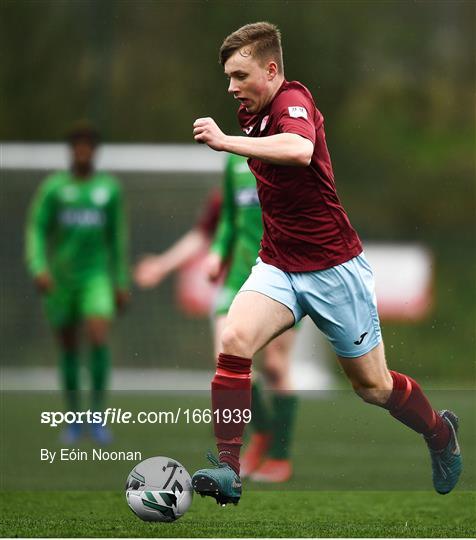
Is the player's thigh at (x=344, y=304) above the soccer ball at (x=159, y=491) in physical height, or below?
above

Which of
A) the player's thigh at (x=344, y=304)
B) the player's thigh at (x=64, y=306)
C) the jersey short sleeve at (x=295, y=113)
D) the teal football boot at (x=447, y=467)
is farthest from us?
the player's thigh at (x=64, y=306)

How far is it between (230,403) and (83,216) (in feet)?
14.8

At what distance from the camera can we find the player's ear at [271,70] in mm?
5305

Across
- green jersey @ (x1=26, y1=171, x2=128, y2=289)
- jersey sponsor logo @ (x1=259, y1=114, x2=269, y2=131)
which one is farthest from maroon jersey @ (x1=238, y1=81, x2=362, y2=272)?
green jersey @ (x1=26, y1=171, x2=128, y2=289)

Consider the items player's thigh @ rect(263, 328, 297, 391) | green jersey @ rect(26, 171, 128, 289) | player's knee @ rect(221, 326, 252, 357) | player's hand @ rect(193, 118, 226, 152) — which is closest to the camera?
player's hand @ rect(193, 118, 226, 152)

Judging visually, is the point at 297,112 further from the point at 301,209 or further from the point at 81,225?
the point at 81,225

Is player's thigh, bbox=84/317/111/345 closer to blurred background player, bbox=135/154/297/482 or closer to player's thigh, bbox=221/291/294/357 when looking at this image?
Answer: blurred background player, bbox=135/154/297/482

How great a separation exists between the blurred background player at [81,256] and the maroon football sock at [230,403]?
12.8 feet

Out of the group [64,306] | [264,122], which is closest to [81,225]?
[64,306]

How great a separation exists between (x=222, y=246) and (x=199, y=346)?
16.1ft

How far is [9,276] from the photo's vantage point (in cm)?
1175

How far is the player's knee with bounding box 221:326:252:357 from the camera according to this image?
5.20 metres

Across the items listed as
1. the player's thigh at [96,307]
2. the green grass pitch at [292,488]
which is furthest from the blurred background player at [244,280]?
the player's thigh at [96,307]

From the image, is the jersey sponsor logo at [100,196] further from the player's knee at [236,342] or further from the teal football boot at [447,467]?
the player's knee at [236,342]
